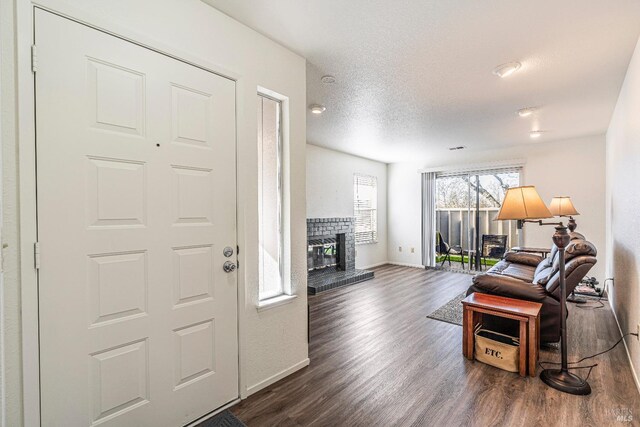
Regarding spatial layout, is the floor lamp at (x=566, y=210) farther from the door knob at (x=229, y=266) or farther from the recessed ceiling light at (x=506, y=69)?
the door knob at (x=229, y=266)

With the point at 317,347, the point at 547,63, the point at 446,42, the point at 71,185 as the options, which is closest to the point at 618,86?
the point at 547,63

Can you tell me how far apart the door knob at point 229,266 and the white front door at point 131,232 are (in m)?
0.02

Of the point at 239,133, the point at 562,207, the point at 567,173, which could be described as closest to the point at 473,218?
the point at 567,173

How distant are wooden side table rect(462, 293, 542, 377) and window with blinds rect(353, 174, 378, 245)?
3.95 metres

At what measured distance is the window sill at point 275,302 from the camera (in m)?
2.15

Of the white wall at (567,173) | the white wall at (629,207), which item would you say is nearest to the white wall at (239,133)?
the white wall at (629,207)

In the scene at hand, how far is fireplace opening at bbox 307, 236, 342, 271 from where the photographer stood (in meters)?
5.58

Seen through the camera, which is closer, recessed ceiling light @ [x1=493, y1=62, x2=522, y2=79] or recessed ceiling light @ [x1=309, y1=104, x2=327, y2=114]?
recessed ceiling light @ [x1=493, y1=62, x2=522, y2=79]

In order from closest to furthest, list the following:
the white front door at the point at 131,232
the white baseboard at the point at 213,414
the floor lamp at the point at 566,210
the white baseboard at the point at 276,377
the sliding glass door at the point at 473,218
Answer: the white front door at the point at 131,232 → the white baseboard at the point at 213,414 → the white baseboard at the point at 276,377 → the floor lamp at the point at 566,210 → the sliding glass door at the point at 473,218

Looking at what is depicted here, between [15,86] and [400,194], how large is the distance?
6.79 m

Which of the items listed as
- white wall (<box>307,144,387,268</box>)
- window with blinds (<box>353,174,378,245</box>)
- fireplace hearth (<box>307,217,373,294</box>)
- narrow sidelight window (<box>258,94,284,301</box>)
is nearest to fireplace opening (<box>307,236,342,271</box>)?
fireplace hearth (<box>307,217,373,294</box>)

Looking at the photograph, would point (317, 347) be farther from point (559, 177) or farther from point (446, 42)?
point (559, 177)

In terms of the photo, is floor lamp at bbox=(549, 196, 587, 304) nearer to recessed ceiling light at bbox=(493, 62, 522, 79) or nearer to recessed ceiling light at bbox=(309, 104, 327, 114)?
recessed ceiling light at bbox=(493, 62, 522, 79)

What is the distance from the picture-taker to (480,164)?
19.7 ft
